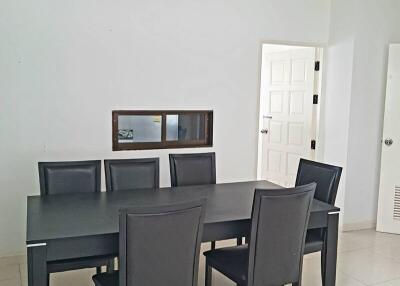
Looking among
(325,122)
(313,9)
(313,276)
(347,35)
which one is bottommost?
(313,276)

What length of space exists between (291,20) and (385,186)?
214 cm

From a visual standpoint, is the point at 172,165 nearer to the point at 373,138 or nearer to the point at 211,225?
the point at 211,225

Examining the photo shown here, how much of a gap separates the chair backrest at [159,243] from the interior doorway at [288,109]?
3.28m

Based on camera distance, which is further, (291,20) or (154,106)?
(291,20)

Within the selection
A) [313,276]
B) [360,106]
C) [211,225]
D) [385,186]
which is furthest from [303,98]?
[211,225]

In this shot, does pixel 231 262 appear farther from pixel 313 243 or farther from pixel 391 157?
pixel 391 157

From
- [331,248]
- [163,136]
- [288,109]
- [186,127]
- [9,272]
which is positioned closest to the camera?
[331,248]

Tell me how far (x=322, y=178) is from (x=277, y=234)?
0.95 metres

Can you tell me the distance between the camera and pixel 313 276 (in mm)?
3623

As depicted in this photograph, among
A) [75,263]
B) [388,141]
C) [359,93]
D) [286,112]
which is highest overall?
[359,93]

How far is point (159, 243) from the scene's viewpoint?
6.93ft

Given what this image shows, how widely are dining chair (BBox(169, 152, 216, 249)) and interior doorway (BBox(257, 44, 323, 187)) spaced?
1.84m

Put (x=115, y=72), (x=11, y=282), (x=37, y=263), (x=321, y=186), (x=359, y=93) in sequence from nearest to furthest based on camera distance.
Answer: (x=37, y=263)
(x=321, y=186)
(x=11, y=282)
(x=115, y=72)
(x=359, y=93)

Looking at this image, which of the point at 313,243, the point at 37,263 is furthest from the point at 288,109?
the point at 37,263
